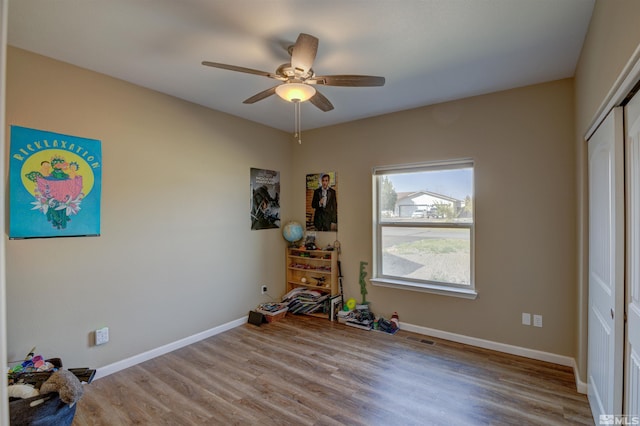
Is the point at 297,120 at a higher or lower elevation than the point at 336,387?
higher

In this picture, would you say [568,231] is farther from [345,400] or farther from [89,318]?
[89,318]

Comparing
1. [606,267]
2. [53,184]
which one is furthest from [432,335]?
[53,184]

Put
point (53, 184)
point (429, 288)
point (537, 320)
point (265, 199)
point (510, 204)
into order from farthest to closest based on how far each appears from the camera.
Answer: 1. point (265, 199)
2. point (429, 288)
3. point (510, 204)
4. point (537, 320)
5. point (53, 184)

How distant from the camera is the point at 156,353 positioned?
10.2 feet

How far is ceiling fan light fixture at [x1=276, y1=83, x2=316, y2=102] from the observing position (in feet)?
7.20

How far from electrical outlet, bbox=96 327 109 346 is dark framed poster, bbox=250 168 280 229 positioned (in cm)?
194

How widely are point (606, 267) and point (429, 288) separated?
6.01 feet

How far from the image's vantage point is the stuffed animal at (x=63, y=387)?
186 centimetres

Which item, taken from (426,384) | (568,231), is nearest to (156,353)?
(426,384)

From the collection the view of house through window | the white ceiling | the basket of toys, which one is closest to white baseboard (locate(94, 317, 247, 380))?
the basket of toys

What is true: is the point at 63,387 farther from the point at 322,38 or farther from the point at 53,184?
the point at 322,38

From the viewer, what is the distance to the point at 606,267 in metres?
1.85

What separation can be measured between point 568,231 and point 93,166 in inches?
171

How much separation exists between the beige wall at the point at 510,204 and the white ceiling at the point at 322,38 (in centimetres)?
34
